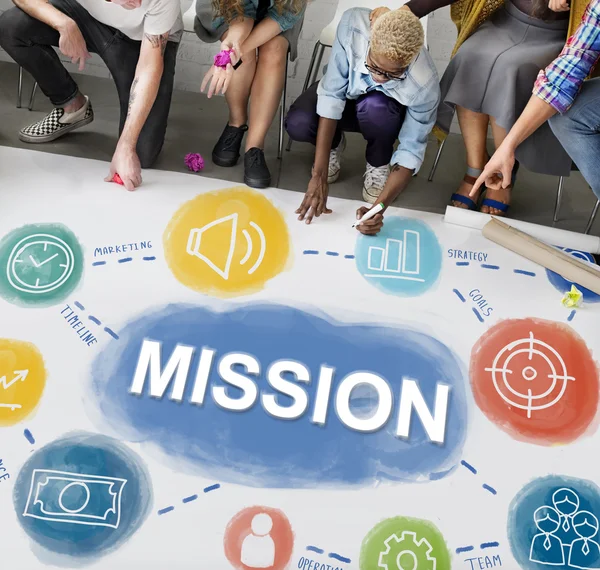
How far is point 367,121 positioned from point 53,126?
1.11 m

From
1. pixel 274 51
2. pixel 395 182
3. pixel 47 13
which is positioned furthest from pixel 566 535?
pixel 47 13

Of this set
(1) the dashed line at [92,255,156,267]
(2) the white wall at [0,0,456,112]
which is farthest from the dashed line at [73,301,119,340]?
Result: (2) the white wall at [0,0,456,112]

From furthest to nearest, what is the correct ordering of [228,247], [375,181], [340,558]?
[375,181], [228,247], [340,558]

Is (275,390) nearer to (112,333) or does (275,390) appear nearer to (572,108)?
(112,333)

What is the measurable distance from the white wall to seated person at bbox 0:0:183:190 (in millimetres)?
624

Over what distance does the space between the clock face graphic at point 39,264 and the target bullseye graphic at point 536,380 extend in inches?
44.4

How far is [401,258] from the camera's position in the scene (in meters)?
2.00

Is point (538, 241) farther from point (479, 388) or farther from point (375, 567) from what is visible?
point (375, 567)

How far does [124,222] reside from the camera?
198 centimetres

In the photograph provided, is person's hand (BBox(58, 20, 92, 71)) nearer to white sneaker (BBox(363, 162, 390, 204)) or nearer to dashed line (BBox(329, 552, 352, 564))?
white sneaker (BBox(363, 162, 390, 204))

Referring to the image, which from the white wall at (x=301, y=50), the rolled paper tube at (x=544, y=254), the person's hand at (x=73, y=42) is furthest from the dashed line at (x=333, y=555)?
the white wall at (x=301, y=50)

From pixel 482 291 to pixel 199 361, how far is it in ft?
2.70

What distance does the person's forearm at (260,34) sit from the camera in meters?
2.18

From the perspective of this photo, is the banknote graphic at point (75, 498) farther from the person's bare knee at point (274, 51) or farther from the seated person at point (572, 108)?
the person's bare knee at point (274, 51)
